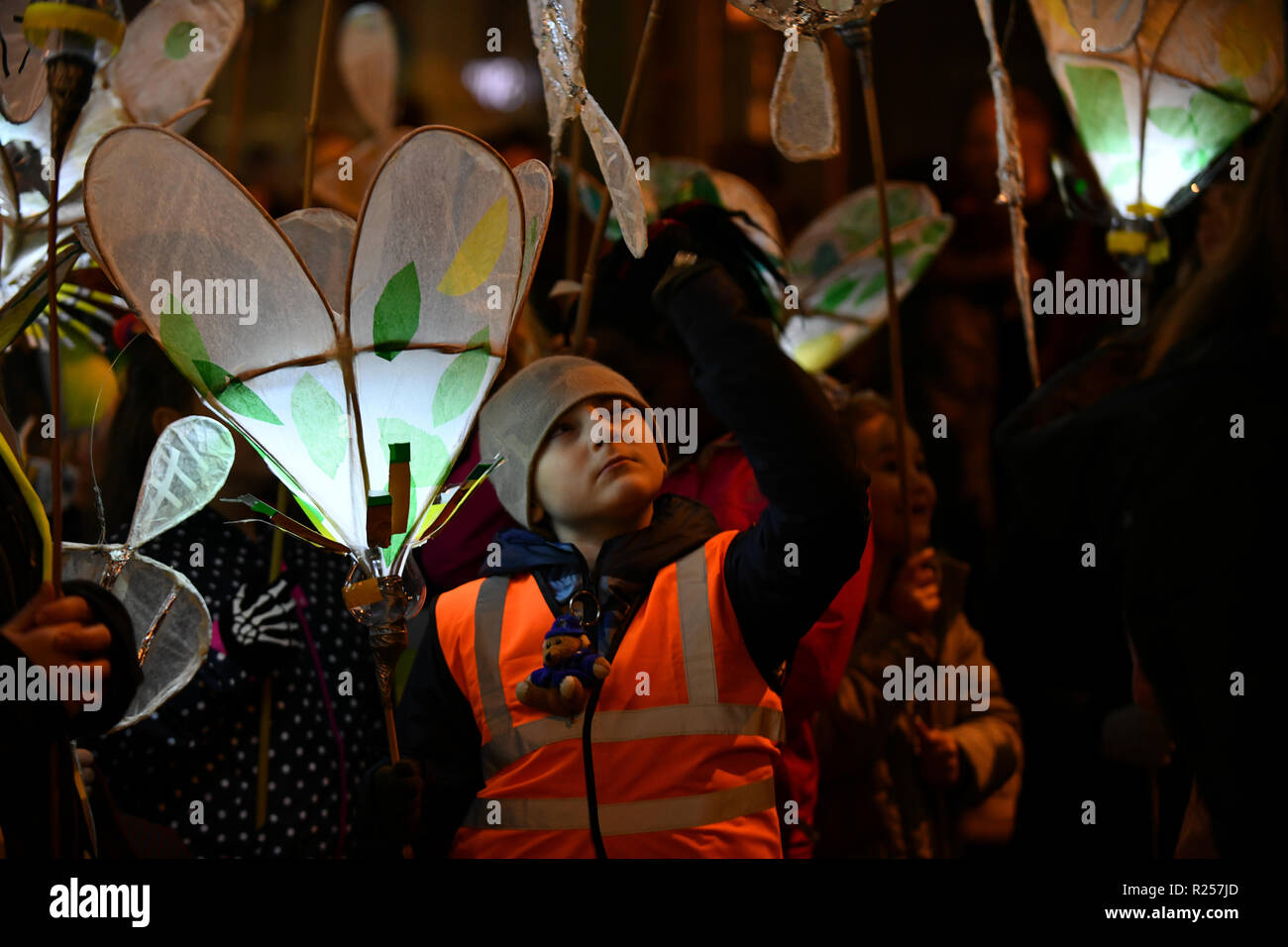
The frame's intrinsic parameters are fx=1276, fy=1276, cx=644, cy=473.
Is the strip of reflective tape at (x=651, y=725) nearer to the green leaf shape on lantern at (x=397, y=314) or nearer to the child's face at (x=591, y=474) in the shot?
the child's face at (x=591, y=474)

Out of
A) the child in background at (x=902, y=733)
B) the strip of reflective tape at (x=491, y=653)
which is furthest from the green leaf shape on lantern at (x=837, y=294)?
the strip of reflective tape at (x=491, y=653)

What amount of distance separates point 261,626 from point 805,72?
75 cm

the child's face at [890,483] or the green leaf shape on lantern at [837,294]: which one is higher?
the green leaf shape on lantern at [837,294]

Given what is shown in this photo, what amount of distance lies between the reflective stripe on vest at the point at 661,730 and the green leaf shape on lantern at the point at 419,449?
17 centimetres

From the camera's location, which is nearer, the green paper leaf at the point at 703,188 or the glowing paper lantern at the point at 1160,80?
the glowing paper lantern at the point at 1160,80

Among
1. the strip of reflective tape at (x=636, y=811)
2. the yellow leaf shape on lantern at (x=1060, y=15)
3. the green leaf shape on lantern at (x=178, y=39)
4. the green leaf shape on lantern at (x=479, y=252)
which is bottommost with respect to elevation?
the strip of reflective tape at (x=636, y=811)

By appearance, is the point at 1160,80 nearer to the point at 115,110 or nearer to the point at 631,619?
the point at 631,619

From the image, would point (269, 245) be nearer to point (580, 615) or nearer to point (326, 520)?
point (326, 520)

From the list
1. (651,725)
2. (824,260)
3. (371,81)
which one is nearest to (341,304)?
(651,725)

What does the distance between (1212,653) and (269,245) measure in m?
0.81

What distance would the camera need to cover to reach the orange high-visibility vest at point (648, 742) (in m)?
1.01

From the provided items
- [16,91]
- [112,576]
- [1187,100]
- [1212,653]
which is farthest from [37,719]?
[1187,100]

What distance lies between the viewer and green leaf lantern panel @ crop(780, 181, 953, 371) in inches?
61.1
